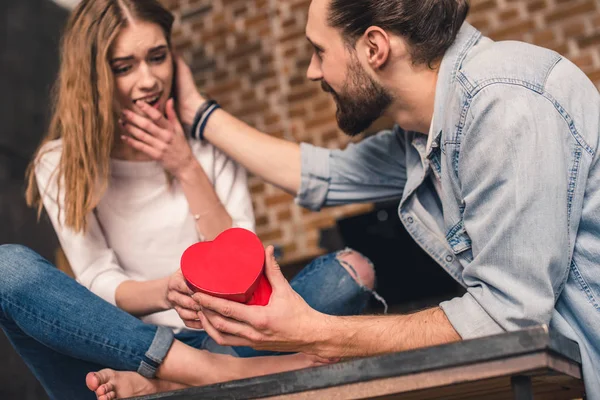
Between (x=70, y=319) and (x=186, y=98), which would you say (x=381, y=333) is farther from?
(x=186, y=98)

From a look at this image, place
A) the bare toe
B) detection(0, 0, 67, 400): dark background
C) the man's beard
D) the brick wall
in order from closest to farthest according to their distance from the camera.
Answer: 1. the bare toe
2. the man's beard
3. detection(0, 0, 67, 400): dark background
4. the brick wall

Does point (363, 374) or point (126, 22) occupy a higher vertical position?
point (126, 22)

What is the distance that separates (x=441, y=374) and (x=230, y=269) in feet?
1.33

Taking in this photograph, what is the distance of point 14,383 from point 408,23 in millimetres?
2299

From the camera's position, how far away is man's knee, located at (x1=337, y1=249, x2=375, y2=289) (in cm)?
163

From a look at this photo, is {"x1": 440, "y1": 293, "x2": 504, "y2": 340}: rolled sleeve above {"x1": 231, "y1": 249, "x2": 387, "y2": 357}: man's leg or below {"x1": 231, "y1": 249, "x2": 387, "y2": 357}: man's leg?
above

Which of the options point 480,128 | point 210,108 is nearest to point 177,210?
point 210,108

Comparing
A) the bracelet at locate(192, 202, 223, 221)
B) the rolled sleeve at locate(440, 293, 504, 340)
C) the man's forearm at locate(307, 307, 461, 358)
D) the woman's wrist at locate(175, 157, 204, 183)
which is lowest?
the bracelet at locate(192, 202, 223, 221)

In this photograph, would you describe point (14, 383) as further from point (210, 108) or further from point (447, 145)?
point (447, 145)

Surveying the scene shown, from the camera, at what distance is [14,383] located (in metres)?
2.88

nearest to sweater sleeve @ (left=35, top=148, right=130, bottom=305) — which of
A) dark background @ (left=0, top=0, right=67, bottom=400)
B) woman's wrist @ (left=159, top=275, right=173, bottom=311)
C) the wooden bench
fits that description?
woman's wrist @ (left=159, top=275, right=173, bottom=311)

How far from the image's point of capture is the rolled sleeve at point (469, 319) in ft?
3.73

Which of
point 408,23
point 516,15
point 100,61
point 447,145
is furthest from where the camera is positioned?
point 516,15

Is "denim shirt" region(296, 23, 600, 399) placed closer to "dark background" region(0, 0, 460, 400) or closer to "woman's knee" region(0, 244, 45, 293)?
"woman's knee" region(0, 244, 45, 293)
